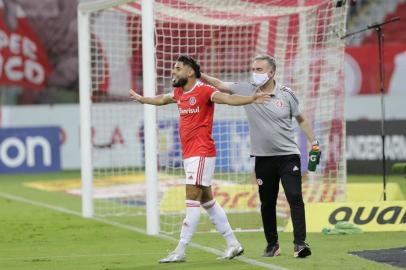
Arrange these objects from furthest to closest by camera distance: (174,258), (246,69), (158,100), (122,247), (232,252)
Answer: (246,69) → (122,247) → (158,100) → (232,252) → (174,258)

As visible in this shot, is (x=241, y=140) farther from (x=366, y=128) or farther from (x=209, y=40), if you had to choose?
(x=366, y=128)

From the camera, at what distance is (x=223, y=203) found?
722 inches

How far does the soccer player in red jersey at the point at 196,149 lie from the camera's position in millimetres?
12055

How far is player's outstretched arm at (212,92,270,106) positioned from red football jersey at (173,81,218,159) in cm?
12

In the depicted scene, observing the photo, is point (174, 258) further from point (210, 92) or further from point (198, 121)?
point (210, 92)

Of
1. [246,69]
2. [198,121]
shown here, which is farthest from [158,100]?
[246,69]

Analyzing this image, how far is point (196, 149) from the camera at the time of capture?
39.8 feet

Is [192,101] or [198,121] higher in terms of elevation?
[192,101]

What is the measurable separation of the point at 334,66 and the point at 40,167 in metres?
15.5

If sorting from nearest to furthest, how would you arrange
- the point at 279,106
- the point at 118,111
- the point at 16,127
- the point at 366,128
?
the point at 279,106
the point at 366,128
the point at 118,111
the point at 16,127

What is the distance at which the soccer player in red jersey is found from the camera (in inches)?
475

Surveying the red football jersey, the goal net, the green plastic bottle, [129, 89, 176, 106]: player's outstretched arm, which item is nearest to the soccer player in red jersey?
the red football jersey

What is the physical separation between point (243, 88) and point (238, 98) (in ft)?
2.48

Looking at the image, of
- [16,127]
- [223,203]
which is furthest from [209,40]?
[16,127]
